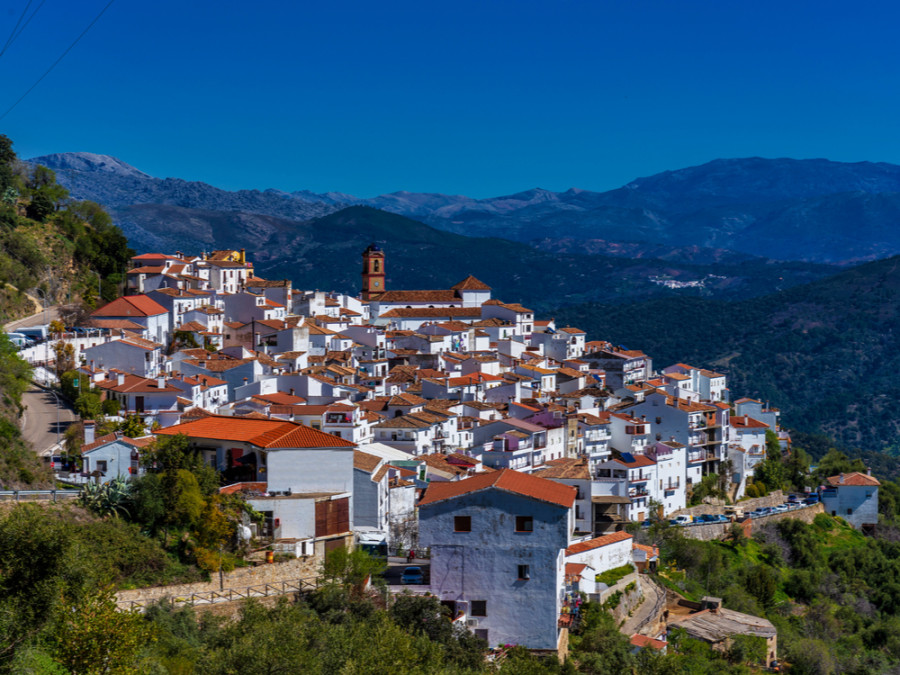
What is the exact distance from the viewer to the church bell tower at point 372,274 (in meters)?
66.2

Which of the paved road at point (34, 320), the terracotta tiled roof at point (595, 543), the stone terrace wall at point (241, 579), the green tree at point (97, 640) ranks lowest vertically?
the terracotta tiled roof at point (595, 543)

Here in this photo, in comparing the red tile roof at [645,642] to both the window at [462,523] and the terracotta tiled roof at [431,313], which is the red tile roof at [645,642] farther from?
the terracotta tiled roof at [431,313]

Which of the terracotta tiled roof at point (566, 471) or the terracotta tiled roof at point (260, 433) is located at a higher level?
the terracotta tiled roof at point (260, 433)

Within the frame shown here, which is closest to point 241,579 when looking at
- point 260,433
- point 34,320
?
point 260,433

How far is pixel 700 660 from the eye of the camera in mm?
25578

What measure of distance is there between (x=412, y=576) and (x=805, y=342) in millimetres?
111491

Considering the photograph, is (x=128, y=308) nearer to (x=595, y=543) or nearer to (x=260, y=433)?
(x=260, y=433)

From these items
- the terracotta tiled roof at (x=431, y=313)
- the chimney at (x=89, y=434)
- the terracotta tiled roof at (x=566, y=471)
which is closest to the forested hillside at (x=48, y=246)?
the chimney at (x=89, y=434)

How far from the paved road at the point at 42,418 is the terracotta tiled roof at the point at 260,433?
152 inches

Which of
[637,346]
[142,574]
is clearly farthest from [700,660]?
[637,346]

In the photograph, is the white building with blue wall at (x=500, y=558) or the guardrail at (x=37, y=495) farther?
the guardrail at (x=37, y=495)

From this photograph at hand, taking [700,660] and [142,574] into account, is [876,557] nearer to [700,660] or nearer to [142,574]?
[700,660]

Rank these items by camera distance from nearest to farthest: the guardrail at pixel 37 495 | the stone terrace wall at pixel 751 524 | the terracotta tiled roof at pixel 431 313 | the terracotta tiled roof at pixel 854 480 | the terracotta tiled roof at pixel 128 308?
the guardrail at pixel 37 495, the stone terrace wall at pixel 751 524, the terracotta tiled roof at pixel 128 308, the terracotta tiled roof at pixel 854 480, the terracotta tiled roof at pixel 431 313

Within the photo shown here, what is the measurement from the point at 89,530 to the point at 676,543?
22366mm
